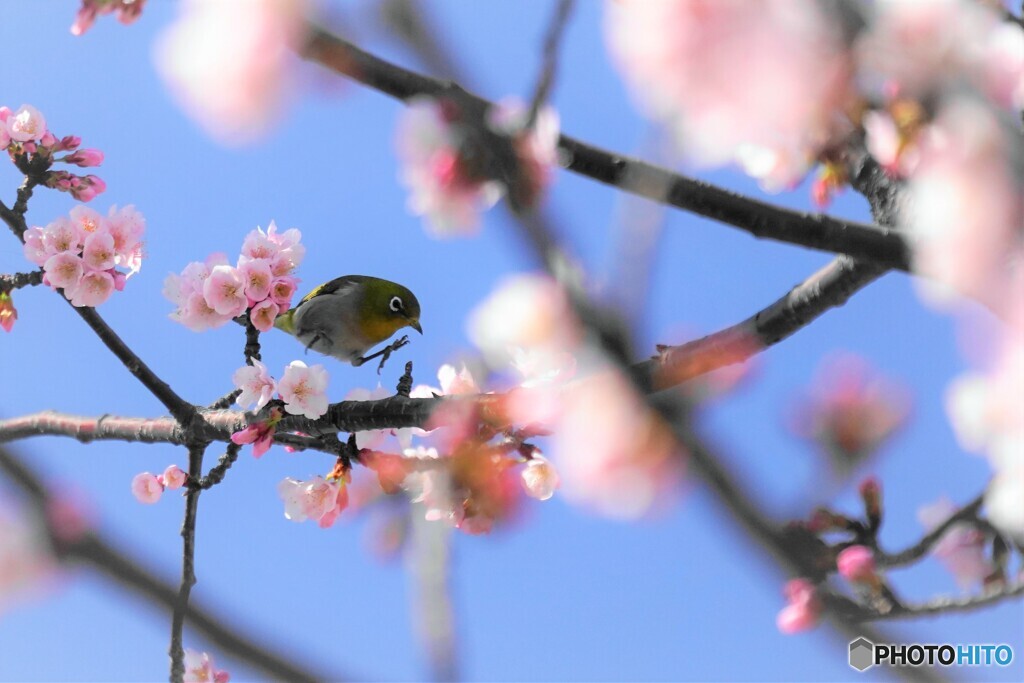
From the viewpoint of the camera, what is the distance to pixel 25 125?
3.45 meters

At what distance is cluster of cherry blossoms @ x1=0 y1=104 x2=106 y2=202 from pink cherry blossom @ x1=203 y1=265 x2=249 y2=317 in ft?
3.20

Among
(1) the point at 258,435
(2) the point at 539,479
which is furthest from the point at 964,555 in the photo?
(1) the point at 258,435

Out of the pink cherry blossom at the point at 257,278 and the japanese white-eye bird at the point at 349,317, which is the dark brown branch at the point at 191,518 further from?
the japanese white-eye bird at the point at 349,317

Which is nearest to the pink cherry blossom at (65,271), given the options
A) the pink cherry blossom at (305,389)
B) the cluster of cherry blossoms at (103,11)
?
the pink cherry blossom at (305,389)

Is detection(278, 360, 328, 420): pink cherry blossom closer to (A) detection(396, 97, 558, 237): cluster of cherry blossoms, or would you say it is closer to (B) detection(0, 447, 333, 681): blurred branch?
(A) detection(396, 97, 558, 237): cluster of cherry blossoms

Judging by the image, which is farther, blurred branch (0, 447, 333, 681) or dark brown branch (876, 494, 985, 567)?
dark brown branch (876, 494, 985, 567)

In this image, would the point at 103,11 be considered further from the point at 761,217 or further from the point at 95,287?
the point at 761,217

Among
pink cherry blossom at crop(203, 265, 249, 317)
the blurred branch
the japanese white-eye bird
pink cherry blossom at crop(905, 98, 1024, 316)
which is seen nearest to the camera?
the blurred branch

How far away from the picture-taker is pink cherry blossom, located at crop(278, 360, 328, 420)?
2.78m

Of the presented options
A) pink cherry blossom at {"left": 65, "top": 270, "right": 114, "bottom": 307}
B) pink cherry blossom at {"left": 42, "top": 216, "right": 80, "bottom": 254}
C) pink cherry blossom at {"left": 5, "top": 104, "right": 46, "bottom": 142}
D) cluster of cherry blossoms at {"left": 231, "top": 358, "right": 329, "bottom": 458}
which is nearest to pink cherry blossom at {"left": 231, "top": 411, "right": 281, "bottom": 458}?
cluster of cherry blossoms at {"left": 231, "top": 358, "right": 329, "bottom": 458}

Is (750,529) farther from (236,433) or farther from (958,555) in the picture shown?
(236,433)

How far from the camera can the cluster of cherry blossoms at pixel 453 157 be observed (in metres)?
0.95

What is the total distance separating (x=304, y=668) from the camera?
0.85m

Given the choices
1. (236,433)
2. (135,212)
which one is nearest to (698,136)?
(236,433)
